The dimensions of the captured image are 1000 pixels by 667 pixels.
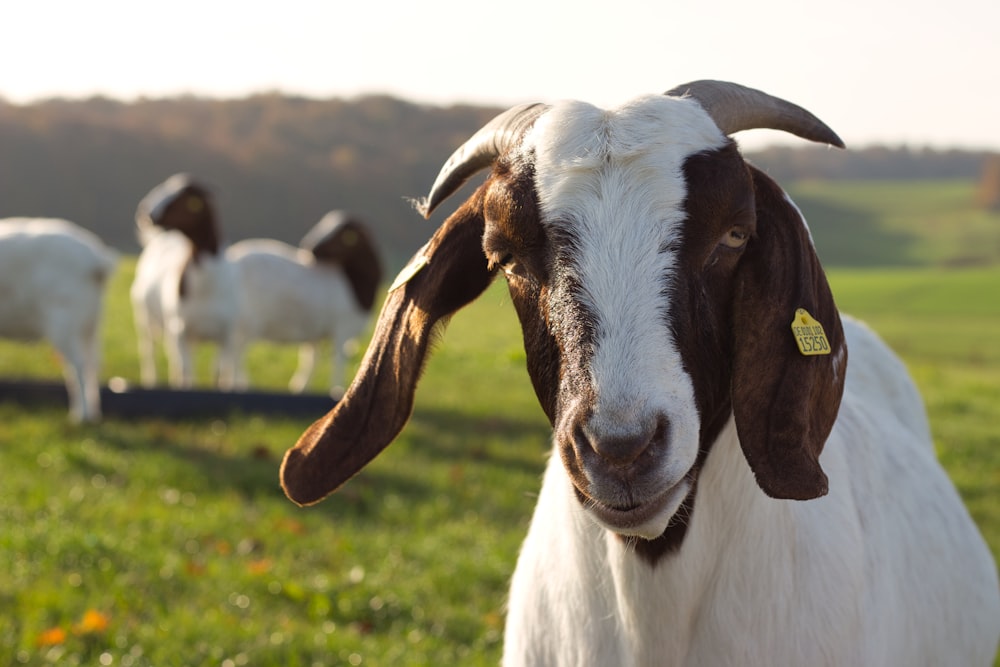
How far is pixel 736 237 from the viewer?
2.39 m

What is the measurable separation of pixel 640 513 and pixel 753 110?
112 cm

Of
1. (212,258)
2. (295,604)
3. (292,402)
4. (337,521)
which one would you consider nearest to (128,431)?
(292,402)

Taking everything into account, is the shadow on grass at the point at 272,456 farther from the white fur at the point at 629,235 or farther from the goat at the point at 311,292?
the white fur at the point at 629,235

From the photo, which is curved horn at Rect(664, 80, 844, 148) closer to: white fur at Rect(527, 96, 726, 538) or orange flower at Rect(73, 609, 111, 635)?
white fur at Rect(527, 96, 726, 538)

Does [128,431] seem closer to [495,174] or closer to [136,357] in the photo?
[136,357]

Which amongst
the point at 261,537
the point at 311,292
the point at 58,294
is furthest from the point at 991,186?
the point at 261,537

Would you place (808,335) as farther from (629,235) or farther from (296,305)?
(296,305)

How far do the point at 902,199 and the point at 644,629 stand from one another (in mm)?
67756

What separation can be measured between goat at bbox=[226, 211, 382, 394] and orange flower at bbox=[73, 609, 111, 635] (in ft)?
23.9

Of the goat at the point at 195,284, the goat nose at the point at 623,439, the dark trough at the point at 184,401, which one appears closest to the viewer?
the goat nose at the point at 623,439

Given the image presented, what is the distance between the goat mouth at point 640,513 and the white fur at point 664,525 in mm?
12

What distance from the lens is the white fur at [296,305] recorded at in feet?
41.7

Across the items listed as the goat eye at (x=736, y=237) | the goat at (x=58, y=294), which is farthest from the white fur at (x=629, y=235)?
the goat at (x=58, y=294)

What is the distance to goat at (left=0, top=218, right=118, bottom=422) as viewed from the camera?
969 cm
